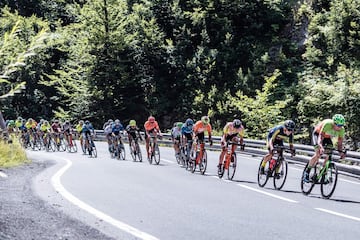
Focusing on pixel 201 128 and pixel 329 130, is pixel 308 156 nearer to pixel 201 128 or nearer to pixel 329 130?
pixel 201 128

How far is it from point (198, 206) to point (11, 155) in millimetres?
9046

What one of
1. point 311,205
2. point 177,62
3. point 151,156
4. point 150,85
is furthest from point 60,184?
point 150,85

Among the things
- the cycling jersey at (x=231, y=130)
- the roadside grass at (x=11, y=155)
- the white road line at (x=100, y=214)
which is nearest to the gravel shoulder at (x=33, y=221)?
the white road line at (x=100, y=214)

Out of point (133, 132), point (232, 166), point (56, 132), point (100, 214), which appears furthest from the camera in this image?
point (56, 132)

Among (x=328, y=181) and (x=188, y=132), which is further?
(x=188, y=132)

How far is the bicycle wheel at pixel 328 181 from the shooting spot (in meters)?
→ 11.0

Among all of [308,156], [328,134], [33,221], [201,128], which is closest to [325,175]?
[328,134]

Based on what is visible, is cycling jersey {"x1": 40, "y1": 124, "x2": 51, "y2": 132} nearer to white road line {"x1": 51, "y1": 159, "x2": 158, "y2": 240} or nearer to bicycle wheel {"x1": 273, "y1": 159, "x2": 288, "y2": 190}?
white road line {"x1": 51, "y1": 159, "x2": 158, "y2": 240}

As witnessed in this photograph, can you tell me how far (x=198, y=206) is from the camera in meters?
9.37

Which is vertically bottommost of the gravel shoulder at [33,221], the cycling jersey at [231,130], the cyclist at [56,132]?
the gravel shoulder at [33,221]

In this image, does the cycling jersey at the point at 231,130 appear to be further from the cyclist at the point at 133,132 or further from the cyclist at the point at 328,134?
the cyclist at the point at 133,132

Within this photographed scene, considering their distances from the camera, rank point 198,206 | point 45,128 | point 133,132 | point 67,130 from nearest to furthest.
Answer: point 198,206
point 133,132
point 67,130
point 45,128

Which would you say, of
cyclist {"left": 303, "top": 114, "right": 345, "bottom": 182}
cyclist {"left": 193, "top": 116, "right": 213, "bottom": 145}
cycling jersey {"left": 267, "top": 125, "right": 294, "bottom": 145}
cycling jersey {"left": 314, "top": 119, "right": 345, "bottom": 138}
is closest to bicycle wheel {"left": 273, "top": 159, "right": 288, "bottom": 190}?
cycling jersey {"left": 267, "top": 125, "right": 294, "bottom": 145}

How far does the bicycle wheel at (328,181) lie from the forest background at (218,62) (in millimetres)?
16181
